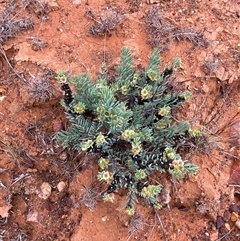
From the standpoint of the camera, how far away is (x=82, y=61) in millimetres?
3273

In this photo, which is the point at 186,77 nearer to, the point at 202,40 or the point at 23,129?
the point at 202,40

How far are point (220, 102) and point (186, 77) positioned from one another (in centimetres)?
33

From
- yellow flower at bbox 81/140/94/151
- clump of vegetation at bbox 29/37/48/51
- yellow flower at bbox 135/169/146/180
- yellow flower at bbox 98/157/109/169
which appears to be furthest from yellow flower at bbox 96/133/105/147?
clump of vegetation at bbox 29/37/48/51

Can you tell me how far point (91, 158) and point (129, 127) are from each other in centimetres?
42

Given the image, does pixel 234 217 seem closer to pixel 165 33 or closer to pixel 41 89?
pixel 165 33

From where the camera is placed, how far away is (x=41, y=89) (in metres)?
3.14

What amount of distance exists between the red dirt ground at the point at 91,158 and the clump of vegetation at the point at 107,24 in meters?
0.05

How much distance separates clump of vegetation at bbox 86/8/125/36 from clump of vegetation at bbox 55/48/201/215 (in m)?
0.45

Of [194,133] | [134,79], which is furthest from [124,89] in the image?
[194,133]

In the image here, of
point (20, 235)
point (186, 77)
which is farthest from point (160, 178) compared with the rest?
point (20, 235)

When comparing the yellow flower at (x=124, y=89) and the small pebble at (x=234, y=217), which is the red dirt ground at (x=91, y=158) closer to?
the small pebble at (x=234, y=217)

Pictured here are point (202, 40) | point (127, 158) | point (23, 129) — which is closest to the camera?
point (127, 158)

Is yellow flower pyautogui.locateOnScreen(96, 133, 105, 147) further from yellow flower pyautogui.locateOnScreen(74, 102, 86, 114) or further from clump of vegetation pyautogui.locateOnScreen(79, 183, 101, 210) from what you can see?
clump of vegetation pyautogui.locateOnScreen(79, 183, 101, 210)

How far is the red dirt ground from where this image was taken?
9.93 feet
